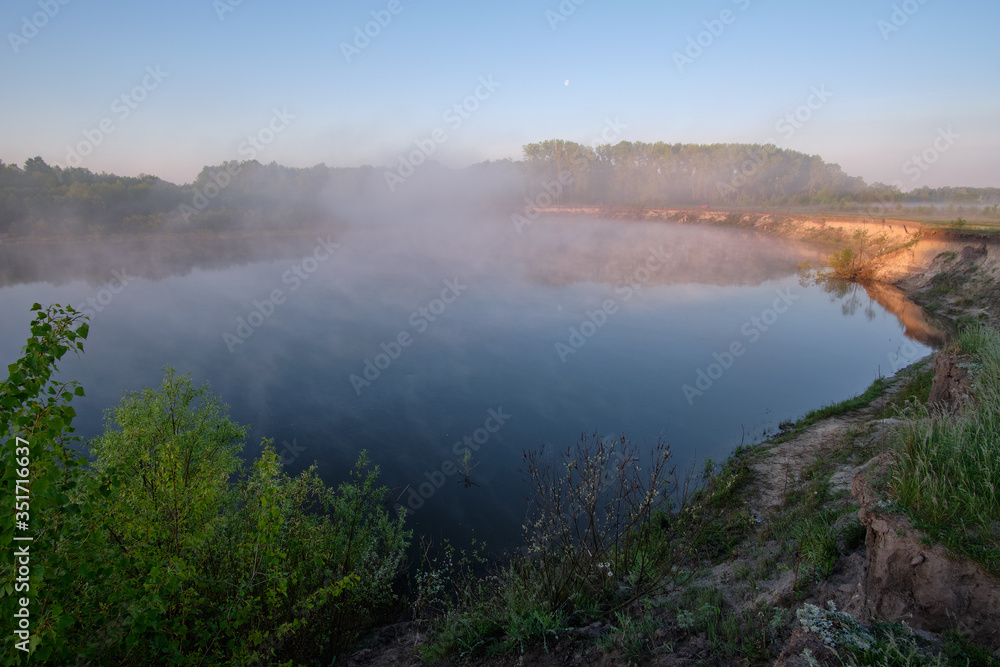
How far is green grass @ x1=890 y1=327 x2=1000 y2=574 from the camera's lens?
3.72m

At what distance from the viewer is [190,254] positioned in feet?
143

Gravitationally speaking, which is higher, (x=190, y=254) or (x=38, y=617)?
(x=190, y=254)

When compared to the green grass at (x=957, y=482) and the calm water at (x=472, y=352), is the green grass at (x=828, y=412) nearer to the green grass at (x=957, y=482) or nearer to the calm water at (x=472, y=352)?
the calm water at (x=472, y=352)

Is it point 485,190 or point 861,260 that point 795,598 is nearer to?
point 861,260

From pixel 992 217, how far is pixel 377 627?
4403 centimetres

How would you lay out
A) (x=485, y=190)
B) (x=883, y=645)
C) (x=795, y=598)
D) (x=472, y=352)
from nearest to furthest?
(x=883, y=645) < (x=795, y=598) < (x=472, y=352) < (x=485, y=190)

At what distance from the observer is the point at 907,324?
19875 mm

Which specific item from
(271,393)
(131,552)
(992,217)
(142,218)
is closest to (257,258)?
(142,218)

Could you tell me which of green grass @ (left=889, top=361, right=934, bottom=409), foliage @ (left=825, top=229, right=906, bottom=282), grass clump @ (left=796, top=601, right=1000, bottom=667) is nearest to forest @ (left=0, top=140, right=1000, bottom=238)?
foliage @ (left=825, top=229, right=906, bottom=282)

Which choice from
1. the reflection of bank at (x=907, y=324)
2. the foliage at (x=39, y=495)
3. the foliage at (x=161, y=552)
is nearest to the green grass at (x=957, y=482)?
the foliage at (x=161, y=552)

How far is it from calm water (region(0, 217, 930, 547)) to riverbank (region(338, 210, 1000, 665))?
3.11m

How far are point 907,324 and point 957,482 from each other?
20.5 m

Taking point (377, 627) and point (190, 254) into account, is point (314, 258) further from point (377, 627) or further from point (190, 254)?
point (377, 627)

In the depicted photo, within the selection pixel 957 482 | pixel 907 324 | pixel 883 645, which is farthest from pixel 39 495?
pixel 907 324
